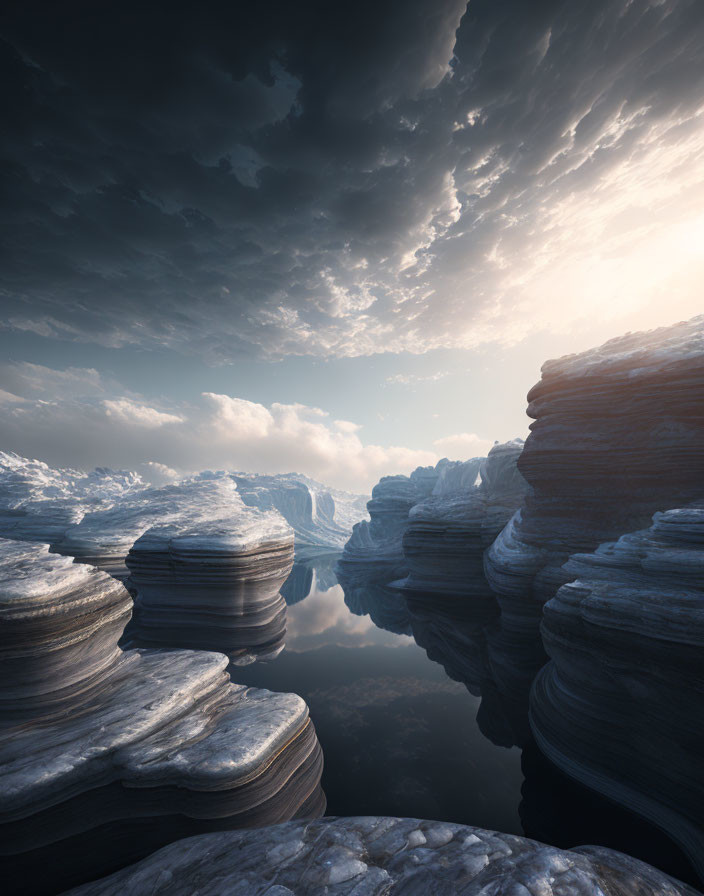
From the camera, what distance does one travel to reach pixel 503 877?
2.40m

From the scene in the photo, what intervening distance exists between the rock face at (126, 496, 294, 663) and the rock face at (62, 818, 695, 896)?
8.65m

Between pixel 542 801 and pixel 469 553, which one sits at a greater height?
pixel 469 553

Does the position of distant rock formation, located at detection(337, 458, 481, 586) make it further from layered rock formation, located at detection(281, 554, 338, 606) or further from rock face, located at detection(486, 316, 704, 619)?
rock face, located at detection(486, 316, 704, 619)

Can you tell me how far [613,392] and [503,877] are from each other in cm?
1059

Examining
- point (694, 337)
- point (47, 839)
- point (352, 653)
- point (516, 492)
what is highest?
point (694, 337)

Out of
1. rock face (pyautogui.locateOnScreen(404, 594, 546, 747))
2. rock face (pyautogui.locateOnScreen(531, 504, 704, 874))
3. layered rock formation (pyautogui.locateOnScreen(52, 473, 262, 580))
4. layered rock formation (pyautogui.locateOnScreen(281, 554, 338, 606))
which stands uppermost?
layered rock formation (pyautogui.locateOnScreen(52, 473, 262, 580))

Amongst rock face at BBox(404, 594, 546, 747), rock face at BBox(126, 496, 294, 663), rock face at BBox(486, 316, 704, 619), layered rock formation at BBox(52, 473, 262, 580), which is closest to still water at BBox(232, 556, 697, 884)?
rock face at BBox(404, 594, 546, 747)

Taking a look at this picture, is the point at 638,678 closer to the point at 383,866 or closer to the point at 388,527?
the point at 383,866

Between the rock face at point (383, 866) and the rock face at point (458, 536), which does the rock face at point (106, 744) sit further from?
the rock face at point (458, 536)

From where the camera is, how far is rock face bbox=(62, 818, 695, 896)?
7.91 ft

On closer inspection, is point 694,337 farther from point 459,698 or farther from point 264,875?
point 264,875

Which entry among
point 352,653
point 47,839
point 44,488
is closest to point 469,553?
point 352,653

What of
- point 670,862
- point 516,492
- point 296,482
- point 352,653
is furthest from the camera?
point 296,482

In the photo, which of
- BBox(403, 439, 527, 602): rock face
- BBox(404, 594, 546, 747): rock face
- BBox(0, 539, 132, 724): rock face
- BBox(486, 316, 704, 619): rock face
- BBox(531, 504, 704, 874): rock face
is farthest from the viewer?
BBox(403, 439, 527, 602): rock face
